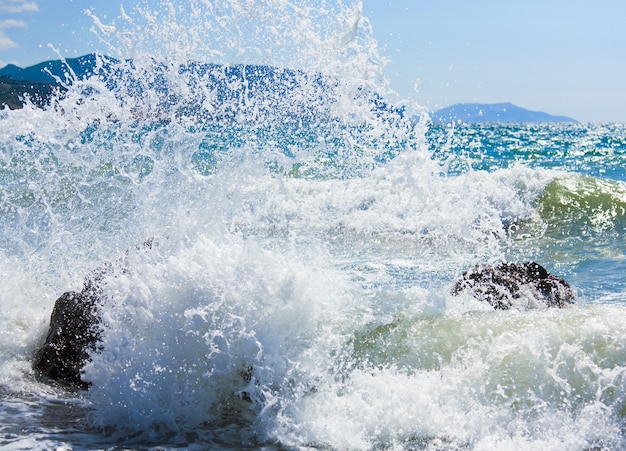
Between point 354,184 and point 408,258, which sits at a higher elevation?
point 354,184

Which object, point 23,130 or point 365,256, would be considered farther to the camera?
point 365,256

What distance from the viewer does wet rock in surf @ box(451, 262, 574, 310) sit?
532 centimetres

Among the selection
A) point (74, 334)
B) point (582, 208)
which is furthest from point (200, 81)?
point (582, 208)

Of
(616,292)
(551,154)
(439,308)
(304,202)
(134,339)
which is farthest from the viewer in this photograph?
(551,154)

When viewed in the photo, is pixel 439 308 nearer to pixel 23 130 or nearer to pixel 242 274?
pixel 242 274

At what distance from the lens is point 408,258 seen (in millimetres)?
8727

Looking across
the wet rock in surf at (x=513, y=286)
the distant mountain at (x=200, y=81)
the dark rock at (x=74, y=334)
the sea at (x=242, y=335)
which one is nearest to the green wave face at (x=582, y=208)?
the sea at (x=242, y=335)

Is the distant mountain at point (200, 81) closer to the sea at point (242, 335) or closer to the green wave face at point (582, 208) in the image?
the sea at point (242, 335)

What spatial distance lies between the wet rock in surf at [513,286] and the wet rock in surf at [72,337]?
2757mm

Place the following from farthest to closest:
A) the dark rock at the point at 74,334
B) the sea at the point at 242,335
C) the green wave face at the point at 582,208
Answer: the green wave face at the point at 582,208 < the dark rock at the point at 74,334 < the sea at the point at 242,335

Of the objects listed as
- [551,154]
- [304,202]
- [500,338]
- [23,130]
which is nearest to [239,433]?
[500,338]

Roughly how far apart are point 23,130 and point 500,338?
5.07 meters

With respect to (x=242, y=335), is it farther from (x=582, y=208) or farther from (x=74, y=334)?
(x=582, y=208)

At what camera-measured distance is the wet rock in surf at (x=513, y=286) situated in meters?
5.32
